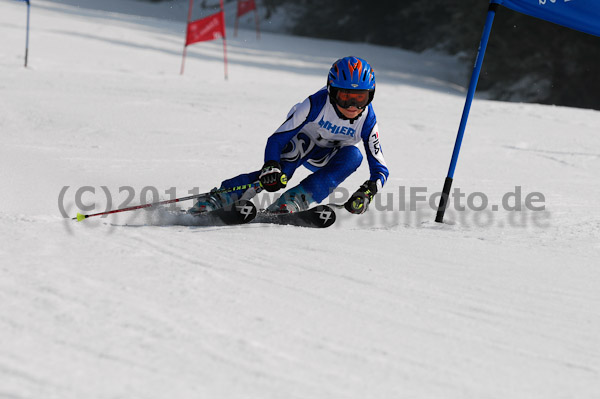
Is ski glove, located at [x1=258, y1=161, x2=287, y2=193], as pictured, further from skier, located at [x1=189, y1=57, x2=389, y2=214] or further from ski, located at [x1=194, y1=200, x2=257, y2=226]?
ski, located at [x1=194, y1=200, x2=257, y2=226]

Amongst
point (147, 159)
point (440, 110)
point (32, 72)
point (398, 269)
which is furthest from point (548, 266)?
point (32, 72)

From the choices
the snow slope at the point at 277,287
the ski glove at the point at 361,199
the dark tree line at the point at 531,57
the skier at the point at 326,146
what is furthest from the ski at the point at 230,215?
the dark tree line at the point at 531,57

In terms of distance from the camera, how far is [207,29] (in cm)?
1344

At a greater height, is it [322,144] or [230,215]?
[322,144]

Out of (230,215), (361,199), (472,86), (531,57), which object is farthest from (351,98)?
(531,57)

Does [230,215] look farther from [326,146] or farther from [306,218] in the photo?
[326,146]

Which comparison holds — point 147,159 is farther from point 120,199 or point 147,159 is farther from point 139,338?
point 139,338

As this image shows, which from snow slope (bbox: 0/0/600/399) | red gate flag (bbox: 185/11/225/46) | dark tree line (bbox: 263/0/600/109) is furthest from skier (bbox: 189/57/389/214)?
dark tree line (bbox: 263/0/600/109)

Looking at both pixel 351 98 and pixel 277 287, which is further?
pixel 351 98

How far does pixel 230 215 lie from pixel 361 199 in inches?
33.9

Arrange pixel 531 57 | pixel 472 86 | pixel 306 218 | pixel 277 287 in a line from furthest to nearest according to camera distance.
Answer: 1. pixel 531 57
2. pixel 472 86
3. pixel 306 218
4. pixel 277 287

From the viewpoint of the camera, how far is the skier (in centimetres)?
449

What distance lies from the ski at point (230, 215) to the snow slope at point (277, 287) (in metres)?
0.19

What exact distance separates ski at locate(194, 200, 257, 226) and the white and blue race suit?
30 centimetres
